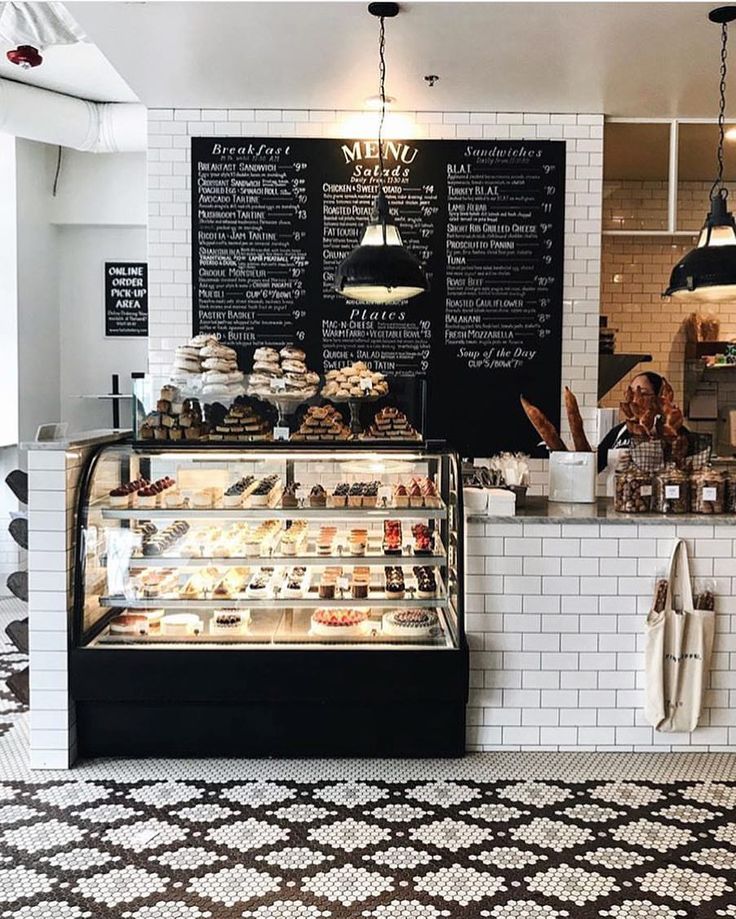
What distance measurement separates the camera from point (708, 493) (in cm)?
405

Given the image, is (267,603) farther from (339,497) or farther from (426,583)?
(426,583)

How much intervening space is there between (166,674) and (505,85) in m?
→ 3.55

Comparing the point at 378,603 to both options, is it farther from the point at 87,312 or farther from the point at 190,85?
the point at 87,312

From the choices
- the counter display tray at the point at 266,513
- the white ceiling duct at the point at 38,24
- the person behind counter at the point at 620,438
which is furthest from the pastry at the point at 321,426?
the white ceiling duct at the point at 38,24

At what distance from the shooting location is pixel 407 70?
475 cm

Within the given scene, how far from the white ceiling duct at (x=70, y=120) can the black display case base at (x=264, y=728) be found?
4.23 m

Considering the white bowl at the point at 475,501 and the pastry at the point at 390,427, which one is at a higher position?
the pastry at the point at 390,427

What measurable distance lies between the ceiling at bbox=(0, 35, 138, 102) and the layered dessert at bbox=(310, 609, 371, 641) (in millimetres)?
3570

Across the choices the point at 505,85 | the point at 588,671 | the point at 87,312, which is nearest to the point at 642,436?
the point at 588,671

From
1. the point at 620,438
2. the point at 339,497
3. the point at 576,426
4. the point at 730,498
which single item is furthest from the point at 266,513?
the point at 730,498

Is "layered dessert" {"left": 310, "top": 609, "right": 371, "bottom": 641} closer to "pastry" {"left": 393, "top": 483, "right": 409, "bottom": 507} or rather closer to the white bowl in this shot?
"pastry" {"left": 393, "top": 483, "right": 409, "bottom": 507}

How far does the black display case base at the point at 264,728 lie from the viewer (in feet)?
12.4

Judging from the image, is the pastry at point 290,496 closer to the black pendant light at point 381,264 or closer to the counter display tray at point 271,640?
the counter display tray at point 271,640

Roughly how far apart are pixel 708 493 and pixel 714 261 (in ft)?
3.31
